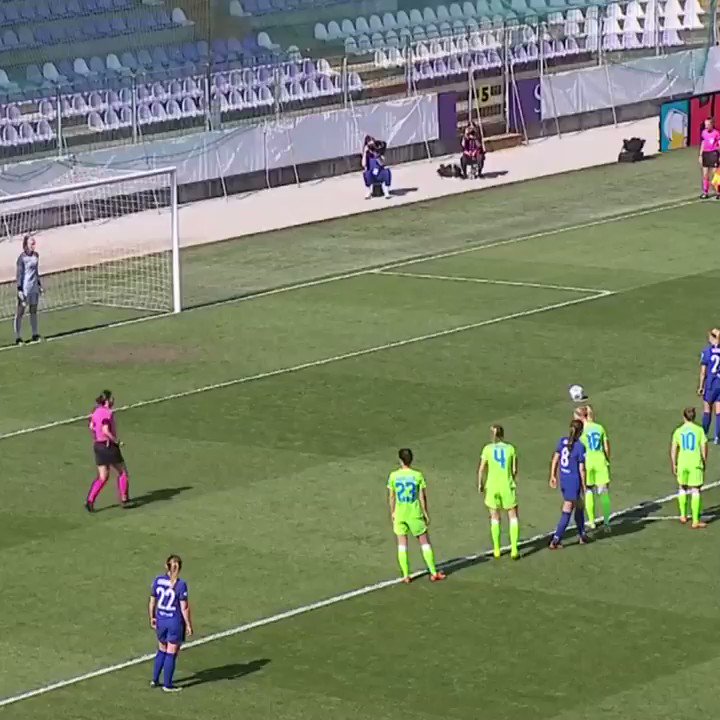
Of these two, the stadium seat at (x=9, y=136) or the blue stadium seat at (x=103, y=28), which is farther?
the blue stadium seat at (x=103, y=28)

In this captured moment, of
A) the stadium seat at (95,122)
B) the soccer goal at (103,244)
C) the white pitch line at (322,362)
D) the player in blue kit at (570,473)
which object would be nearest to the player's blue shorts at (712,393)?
the player in blue kit at (570,473)

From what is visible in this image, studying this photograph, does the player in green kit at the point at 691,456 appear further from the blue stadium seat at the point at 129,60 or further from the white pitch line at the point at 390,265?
the blue stadium seat at the point at 129,60

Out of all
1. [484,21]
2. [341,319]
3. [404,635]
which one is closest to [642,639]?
[404,635]

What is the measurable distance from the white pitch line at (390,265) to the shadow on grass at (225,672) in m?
17.7

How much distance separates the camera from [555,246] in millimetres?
49688

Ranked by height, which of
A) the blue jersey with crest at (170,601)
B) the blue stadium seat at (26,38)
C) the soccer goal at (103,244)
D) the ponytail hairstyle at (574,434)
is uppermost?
the blue stadium seat at (26,38)

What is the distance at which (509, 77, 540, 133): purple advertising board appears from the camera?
64312mm

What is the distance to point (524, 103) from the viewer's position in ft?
211

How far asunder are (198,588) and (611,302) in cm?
1795

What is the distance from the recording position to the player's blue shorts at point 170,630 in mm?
23344

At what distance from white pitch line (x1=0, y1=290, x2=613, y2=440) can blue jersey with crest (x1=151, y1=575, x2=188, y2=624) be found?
1202 centimetres

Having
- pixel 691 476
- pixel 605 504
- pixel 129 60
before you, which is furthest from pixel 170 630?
pixel 129 60

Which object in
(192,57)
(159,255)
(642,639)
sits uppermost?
(192,57)

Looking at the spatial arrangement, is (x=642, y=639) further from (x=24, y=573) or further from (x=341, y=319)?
(x=341, y=319)
